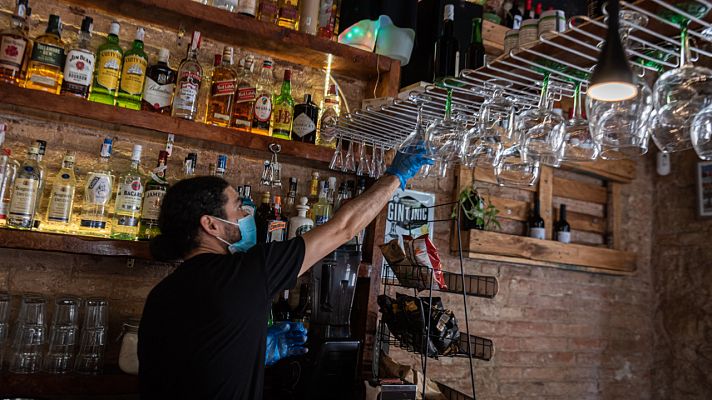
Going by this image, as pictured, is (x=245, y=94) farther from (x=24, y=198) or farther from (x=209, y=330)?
(x=209, y=330)

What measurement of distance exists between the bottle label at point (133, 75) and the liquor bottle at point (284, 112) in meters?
0.51

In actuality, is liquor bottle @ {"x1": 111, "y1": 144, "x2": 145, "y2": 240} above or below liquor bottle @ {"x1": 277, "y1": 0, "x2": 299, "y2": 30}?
below

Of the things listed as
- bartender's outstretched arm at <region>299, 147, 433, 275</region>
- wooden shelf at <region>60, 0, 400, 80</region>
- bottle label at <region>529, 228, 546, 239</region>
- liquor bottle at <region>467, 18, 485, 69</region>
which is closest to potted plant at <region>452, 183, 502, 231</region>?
bottle label at <region>529, 228, 546, 239</region>

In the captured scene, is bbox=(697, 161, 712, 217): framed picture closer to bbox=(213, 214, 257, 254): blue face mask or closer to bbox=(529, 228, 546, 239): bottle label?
bbox=(529, 228, 546, 239): bottle label

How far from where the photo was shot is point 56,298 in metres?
1.78

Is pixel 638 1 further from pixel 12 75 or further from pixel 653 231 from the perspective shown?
pixel 653 231

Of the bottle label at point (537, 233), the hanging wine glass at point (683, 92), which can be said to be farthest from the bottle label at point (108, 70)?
the bottle label at point (537, 233)

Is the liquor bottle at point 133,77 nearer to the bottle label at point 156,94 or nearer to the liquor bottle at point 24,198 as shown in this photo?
the bottle label at point 156,94

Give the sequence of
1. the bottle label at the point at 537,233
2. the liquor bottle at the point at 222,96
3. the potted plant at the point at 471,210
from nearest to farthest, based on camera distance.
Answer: the liquor bottle at the point at 222,96
the potted plant at the point at 471,210
the bottle label at the point at 537,233

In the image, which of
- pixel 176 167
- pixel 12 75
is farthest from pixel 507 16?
pixel 12 75

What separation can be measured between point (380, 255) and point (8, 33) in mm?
1515

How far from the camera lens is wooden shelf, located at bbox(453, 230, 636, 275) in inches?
108

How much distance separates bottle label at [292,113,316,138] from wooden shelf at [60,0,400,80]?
274mm

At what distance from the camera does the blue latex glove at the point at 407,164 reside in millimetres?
1528
